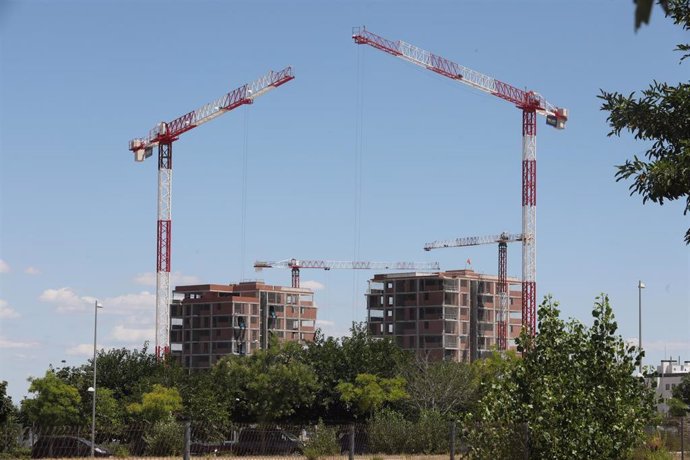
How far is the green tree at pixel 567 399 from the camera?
691 inches

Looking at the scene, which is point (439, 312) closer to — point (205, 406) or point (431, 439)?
point (205, 406)

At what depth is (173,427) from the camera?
142 feet

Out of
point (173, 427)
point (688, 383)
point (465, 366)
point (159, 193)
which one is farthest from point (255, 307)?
point (173, 427)

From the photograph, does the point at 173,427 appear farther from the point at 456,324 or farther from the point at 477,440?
the point at 456,324

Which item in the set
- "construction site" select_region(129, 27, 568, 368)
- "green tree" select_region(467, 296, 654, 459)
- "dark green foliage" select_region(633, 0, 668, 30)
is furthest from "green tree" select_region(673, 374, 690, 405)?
"dark green foliage" select_region(633, 0, 668, 30)

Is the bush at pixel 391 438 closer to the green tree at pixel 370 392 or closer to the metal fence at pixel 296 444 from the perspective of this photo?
the metal fence at pixel 296 444

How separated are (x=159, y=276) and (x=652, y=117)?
4725 inches

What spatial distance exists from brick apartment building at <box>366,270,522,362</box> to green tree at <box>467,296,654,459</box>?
149 m

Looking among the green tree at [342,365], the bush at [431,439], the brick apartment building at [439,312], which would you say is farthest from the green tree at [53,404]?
the brick apartment building at [439,312]

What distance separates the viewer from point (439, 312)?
171 m

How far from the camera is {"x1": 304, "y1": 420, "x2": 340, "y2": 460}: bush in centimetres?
3297

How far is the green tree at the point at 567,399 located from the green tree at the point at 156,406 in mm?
53238

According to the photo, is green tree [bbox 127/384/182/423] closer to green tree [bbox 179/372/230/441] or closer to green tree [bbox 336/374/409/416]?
green tree [bbox 179/372/230/441]

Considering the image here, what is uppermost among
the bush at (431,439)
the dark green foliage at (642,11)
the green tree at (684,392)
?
the dark green foliage at (642,11)
